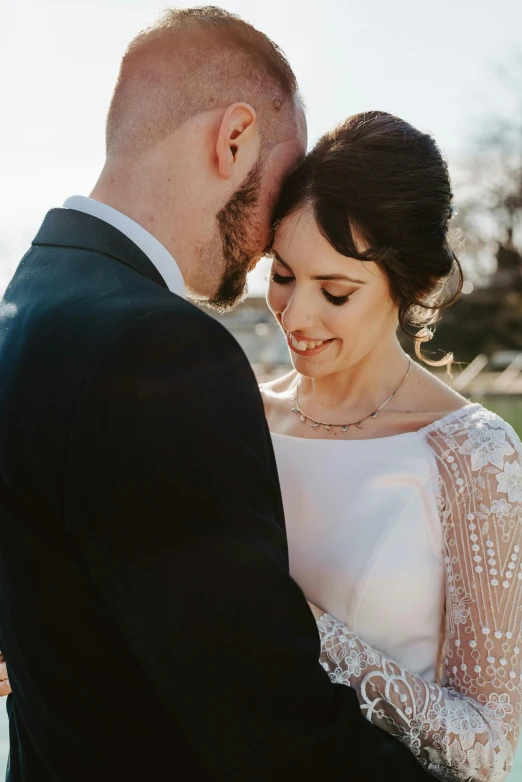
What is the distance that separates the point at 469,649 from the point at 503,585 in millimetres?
200

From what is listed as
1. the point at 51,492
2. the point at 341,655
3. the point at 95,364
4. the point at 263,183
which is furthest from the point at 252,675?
the point at 263,183

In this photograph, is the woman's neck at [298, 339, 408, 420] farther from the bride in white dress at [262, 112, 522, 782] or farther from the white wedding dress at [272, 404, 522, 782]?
the white wedding dress at [272, 404, 522, 782]

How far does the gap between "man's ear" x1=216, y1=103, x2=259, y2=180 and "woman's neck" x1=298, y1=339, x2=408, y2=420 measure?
3.23 feet

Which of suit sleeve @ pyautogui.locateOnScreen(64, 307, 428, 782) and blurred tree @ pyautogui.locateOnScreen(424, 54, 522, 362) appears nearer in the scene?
suit sleeve @ pyautogui.locateOnScreen(64, 307, 428, 782)

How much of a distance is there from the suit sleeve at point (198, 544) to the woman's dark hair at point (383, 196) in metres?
1.28

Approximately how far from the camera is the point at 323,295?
2.46m

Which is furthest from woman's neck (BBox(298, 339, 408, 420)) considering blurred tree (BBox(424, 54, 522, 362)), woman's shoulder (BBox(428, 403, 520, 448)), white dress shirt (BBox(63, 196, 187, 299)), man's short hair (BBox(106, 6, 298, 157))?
blurred tree (BBox(424, 54, 522, 362))

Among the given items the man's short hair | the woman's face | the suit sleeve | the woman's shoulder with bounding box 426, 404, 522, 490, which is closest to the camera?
the suit sleeve

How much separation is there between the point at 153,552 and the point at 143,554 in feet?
0.05

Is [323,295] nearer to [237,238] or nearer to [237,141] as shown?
[237,238]

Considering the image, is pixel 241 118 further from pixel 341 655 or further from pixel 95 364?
pixel 341 655

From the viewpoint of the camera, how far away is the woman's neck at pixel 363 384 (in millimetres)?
2738

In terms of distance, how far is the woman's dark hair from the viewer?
7.93 feet

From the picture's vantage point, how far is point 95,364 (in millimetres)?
1165
